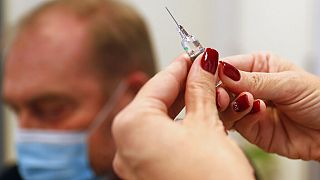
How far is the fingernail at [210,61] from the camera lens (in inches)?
22.3

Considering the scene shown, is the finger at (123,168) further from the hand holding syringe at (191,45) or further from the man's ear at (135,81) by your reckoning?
the man's ear at (135,81)

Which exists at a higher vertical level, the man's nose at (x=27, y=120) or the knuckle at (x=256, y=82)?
the knuckle at (x=256, y=82)

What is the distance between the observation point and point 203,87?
55cm

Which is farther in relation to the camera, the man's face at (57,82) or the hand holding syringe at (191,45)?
the man's face at (57,82)

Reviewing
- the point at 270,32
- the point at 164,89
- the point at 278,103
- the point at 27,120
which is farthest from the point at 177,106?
the point at 27,120

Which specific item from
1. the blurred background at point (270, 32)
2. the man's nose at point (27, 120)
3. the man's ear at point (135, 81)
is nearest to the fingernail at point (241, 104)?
the blurred background at point (270, 32)

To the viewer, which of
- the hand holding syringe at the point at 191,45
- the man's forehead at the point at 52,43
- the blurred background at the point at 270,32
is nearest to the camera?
the hand holding syringe at the point at 191,45

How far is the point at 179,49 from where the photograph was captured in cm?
67

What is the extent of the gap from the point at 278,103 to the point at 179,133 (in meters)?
0.23

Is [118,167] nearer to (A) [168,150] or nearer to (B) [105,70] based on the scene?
(A) [168,150]

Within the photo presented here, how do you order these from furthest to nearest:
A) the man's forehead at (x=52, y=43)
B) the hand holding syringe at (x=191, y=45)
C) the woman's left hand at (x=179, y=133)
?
the man's forehead at (x=52, y=43)
the hand holding syringe at (x=191, y=45)
the woman's left hand at (x=179, y=133)

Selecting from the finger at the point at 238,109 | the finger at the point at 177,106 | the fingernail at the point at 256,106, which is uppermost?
the finger at the point at 177,106

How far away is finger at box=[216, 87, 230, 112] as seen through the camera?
577 millimetres

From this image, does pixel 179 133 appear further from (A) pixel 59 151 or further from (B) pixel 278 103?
(A) pixel 59 151
